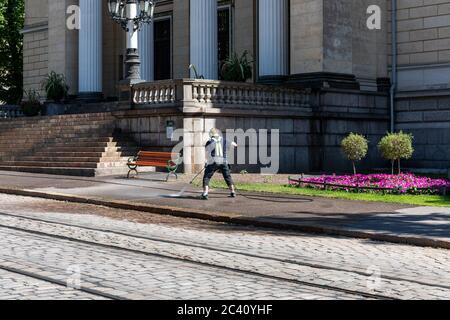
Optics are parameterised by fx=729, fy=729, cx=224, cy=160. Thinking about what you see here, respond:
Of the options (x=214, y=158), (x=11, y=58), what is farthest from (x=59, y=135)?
(x=11, y=58)

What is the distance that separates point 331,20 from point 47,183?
13.4m

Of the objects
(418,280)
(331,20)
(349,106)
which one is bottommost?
(418,280)

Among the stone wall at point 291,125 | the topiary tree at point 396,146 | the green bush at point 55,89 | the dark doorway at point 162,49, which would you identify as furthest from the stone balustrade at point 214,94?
the dark doorway at point 162,49

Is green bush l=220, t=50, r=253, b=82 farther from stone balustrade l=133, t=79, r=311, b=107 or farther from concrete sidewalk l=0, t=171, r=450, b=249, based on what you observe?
concrete sidewalk l=0, t=171, r=450, b=249

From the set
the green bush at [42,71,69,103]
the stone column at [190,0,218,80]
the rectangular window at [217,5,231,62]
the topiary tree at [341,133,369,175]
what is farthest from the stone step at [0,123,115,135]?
the rectangular window at [217,5,231,62]

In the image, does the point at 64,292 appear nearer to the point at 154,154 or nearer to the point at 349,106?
the point at 154,154

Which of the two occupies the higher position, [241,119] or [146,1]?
[146,1]

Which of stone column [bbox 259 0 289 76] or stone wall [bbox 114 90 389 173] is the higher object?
stone column [bbox 259 0 289 76]

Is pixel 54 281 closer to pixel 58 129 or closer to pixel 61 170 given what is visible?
pixel 61 170

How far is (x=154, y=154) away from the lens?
24672mm

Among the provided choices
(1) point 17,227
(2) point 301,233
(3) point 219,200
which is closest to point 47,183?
(3) point 219,200

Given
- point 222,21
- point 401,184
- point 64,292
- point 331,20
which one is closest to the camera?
point 64,292

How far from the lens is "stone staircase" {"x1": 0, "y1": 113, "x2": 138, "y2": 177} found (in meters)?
25.7

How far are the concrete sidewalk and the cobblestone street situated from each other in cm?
46
